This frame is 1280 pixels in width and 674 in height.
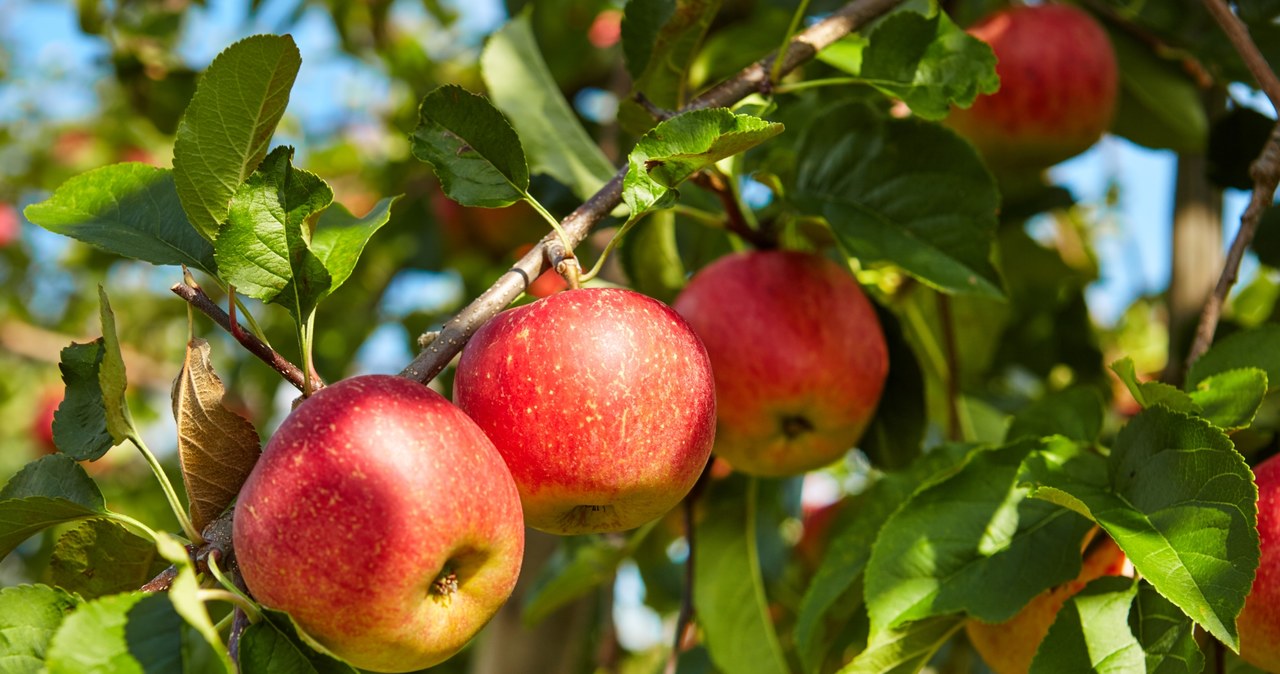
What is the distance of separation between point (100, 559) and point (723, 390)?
63 cm

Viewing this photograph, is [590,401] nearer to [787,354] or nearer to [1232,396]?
[787,354]

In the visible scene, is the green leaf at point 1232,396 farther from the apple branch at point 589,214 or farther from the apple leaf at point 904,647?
the apple branch at point 589,214

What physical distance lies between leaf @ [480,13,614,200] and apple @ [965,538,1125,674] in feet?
2.09

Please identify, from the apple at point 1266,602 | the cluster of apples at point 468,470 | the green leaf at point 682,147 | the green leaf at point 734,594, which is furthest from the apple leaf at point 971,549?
the green leaf at point 734,594

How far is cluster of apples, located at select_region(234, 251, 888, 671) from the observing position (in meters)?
0.70

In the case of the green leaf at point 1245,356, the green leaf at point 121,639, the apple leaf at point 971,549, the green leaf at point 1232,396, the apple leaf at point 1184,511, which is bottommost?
the apple leaf at point 971,549

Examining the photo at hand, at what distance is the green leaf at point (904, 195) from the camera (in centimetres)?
115

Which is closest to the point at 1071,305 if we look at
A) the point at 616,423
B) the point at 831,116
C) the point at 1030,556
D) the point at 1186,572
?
the point at 831,116

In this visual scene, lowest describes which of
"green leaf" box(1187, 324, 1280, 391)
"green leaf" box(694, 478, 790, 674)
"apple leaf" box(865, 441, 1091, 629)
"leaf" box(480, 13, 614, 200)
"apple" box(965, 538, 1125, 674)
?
"green leaf" box(694, 478, 790, 674)

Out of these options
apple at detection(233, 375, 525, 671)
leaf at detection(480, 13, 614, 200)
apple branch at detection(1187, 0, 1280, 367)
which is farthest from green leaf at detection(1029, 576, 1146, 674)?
leaf at detection(480, 13, 614, 200)

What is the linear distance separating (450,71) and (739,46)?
1285mm

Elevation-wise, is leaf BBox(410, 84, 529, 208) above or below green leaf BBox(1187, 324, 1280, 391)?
above

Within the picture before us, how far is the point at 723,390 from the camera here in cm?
120

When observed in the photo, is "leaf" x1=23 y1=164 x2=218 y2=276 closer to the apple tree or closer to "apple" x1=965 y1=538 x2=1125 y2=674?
the apple tree
